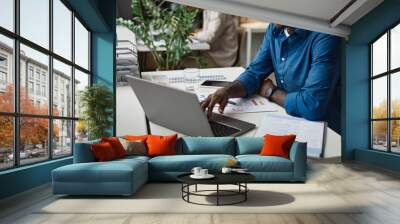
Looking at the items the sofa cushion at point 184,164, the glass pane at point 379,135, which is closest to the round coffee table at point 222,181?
the sofa cushion at point 184,164

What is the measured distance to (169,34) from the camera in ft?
28.1

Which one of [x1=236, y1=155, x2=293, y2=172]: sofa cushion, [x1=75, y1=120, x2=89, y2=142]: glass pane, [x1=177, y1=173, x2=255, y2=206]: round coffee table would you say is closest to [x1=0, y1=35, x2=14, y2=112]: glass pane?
[x1=177, y1=173, x2=255, y2=206]: round coffee table

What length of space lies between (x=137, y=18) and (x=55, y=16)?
8.95 feet

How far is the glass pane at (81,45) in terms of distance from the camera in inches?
277

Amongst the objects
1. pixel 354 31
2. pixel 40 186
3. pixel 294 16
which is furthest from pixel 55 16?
pixel 354 31

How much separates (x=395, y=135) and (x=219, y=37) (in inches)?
162

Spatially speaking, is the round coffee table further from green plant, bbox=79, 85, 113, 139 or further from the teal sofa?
green plant, bbox=79, 85, 113, 139

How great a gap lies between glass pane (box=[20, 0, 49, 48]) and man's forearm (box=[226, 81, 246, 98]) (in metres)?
3.64

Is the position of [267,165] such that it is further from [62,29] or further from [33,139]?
[62,29]

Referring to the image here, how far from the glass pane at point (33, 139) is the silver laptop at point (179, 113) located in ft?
7.83

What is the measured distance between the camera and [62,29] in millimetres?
6312

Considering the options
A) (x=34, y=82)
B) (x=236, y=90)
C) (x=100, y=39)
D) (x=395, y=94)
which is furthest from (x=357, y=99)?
(x=34, y=82)

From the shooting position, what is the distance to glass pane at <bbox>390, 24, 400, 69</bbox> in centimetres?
705

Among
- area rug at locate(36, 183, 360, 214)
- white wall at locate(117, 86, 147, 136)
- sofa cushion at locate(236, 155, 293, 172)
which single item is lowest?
area rug at locate(36, 183, 360, 214)
